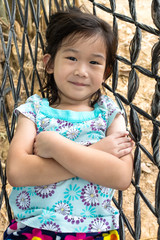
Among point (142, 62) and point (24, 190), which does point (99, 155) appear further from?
point (142, 62)

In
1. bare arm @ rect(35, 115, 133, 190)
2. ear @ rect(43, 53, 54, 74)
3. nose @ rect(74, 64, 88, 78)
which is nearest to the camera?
bare arm @ rect(35, 115, 133, 190)

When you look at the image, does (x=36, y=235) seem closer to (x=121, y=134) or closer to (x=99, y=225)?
(x=99, y=225)

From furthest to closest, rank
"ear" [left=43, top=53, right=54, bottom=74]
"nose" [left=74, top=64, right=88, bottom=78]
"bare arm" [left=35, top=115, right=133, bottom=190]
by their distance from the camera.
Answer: "ear" [left=43, top=53, right=54, bottom=74] → "nose" [left=74, top=64, right=88, bottom=78] → "bare arm" [left=35, top=115, right=133, bottom=190]

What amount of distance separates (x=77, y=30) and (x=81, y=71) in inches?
6.3

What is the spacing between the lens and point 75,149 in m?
0.98

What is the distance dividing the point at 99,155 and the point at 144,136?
1.94 metres

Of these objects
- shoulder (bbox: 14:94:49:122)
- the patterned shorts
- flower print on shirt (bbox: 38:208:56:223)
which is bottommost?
the patterned shorts

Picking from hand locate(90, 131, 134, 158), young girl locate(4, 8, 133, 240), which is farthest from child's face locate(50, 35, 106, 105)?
hand locate(90, 131, 134, 158)

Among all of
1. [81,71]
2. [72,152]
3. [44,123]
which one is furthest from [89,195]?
[81,71]

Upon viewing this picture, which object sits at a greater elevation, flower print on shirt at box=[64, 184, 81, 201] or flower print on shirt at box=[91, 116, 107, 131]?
flower print on shirt at box=[91, 116, 107, 131]

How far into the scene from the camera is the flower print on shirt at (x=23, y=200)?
1.06 m

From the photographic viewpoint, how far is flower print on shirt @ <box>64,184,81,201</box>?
1030mm

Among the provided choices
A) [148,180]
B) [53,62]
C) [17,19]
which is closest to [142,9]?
[17,19]

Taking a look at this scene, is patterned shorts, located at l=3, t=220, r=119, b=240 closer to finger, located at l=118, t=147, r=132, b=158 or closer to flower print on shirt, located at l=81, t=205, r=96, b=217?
flower print on shirt, located at l=81, t=205, r=96, b=217
